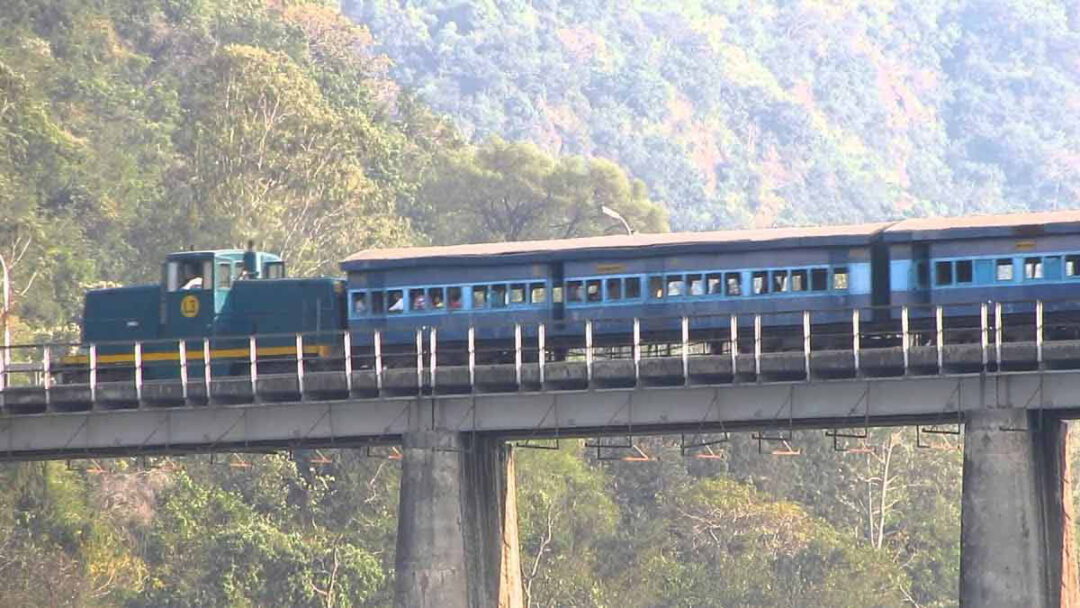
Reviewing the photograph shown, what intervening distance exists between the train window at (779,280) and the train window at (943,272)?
13.1 feet

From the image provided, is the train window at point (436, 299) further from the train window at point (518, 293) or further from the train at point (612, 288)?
the train window at point (518, 293)

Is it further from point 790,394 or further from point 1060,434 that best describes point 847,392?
point 1060,434

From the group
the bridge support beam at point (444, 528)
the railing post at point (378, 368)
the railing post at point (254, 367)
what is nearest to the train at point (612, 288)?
the railing post at point (378, 368)

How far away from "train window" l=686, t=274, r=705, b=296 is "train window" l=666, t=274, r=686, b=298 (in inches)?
6.4

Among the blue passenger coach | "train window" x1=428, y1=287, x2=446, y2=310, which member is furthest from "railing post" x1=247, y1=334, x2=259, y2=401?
"train window" x1=428, y1=287, x2=446, y2=310

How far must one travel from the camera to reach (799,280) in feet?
205

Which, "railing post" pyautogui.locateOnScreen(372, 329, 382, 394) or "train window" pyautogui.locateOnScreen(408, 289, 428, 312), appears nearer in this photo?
"railing post" pyautogui.locateOnScreen(372, 329, 382, 394)

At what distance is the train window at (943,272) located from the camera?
61.3 m

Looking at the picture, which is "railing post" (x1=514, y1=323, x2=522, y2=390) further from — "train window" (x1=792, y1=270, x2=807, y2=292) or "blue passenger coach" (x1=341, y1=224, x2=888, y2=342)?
"train window" (x1=792, y1=270, x2=807, y2=292)

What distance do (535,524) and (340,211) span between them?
31000 mm

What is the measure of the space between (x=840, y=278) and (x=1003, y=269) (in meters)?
4.30

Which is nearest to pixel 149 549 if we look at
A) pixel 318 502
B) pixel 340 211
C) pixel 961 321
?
pixel 318 502

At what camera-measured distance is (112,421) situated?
2445 inches

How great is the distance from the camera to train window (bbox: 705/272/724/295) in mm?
63250
